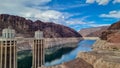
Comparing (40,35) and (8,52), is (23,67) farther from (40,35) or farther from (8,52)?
(8,52)

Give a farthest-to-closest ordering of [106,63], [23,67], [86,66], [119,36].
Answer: [23,67] < [119,36] < [86,66] < [106,63]

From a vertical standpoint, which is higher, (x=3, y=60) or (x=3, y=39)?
(x=3, y=39)

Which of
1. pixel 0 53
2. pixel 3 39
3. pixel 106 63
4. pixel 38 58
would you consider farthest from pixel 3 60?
pixel 106 63

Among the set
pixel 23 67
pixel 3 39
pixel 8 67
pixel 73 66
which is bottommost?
pixel 23 67

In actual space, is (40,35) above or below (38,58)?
above

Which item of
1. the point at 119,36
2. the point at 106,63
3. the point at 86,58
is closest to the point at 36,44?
the point at 119,36

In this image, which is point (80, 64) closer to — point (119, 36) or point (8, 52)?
point (8, 52)

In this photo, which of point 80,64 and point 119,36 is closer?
point 80,64

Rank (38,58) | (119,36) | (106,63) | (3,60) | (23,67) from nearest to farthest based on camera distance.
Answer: (106,63) < (3,60) < (119,36) < (38,58) < (23,67)

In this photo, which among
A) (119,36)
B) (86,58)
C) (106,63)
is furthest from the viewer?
(119,36)
